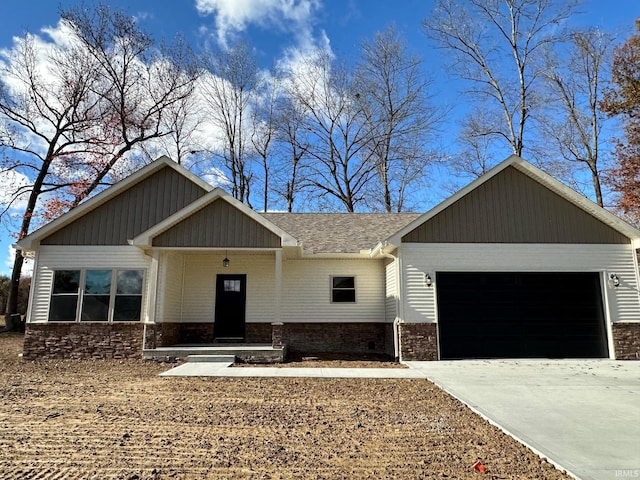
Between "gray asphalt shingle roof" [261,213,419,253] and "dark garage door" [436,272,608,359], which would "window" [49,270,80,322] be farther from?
"dark garage door" [436,272,608,359]

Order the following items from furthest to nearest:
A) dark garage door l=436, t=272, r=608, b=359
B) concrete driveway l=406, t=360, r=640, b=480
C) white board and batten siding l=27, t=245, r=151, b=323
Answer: white board and batten siding l=27, t=245, r=151, b=323, dark garage door l=436, t=272, r=608, b=359, concrete driveway l=406, t=360, r=640, b=480

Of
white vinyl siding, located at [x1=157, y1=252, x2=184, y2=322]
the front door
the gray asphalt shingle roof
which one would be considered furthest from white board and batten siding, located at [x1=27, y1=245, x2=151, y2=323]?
the gray asphalt shingle roof

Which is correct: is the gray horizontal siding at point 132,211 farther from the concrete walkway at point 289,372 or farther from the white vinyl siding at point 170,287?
the concrete walkway at point 289,372

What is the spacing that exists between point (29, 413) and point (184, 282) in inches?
310

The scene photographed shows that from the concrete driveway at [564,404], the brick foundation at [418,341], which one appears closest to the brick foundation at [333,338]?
the brick foundation at [418,341]

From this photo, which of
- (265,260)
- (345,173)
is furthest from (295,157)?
(265,260)

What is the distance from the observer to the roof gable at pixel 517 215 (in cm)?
1191

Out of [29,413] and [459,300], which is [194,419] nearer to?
[29,413]

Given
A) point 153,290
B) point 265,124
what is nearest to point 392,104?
point 265,124

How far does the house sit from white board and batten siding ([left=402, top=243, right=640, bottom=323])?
1.1 inches

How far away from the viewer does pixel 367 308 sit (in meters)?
13.5

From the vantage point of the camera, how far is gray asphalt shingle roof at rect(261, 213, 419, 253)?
14031mm

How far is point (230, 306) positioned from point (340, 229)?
16.1 ft

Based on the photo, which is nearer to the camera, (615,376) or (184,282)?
(615,376)
